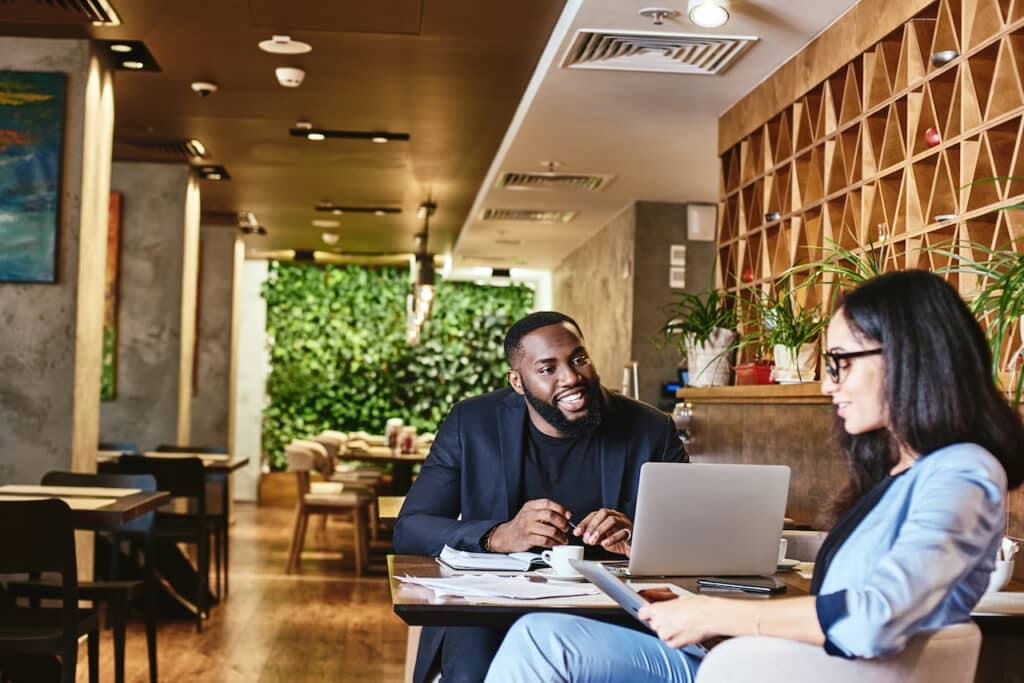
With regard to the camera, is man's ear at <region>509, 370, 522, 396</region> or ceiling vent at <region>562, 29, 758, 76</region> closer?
man's ear at <region>509, 370, 522, 396</region>

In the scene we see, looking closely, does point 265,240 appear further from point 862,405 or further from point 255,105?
point 862,405

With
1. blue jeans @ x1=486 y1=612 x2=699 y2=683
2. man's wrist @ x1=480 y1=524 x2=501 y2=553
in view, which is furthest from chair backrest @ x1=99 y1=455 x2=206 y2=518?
blue jeans @ x1=486 y1=612 x2=699 y2=683

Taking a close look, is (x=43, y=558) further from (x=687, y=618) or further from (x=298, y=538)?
(x=298, y=538)

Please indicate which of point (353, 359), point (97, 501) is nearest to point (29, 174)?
point (97, 501)

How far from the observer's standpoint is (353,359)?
14570mm

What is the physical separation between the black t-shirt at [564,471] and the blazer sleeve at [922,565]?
1331 mm

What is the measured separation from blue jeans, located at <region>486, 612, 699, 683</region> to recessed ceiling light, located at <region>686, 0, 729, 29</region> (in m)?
2.74

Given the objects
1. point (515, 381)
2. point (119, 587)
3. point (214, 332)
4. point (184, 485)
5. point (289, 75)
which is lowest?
point (119, 587)

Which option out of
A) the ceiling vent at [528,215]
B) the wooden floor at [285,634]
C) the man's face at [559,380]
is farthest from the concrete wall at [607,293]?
the man's face at [559,380]

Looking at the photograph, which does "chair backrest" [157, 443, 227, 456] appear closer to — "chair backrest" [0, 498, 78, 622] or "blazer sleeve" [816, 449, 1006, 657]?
"chair backrest" [0, 498, 78, 622]

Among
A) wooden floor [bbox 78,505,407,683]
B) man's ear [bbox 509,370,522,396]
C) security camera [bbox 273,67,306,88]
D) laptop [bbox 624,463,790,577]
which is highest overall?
security camera [bbox 273,67,306,88]

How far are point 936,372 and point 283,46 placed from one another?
468 cm

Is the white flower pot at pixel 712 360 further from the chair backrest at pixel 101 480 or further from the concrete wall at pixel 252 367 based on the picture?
the concrete wall at pixel 252 367

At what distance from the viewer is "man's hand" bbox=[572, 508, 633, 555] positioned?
266 cm
